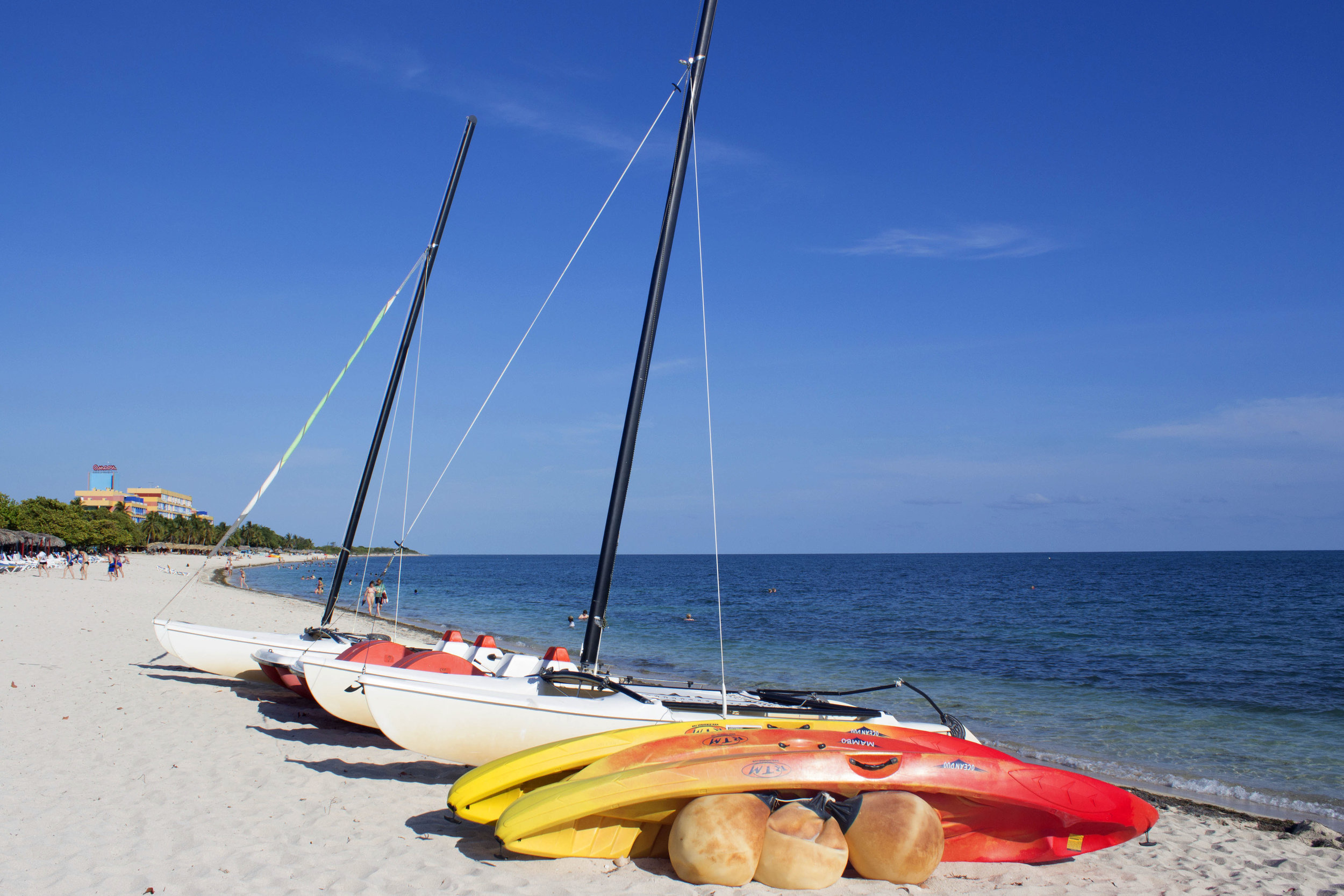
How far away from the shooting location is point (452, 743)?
6.86 m

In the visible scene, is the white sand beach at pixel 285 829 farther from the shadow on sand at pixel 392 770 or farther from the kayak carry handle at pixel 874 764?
the kayak carry handle at pixel 874 764

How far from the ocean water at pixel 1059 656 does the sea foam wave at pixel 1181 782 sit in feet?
0.10

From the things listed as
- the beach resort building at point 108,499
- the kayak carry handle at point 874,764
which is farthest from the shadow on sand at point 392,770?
the beach resort building at point 108,499

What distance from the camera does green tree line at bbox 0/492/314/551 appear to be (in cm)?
5944

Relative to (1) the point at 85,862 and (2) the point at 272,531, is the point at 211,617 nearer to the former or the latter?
(1) the point at 85,862

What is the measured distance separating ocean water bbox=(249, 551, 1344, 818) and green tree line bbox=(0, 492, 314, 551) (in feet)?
64.2

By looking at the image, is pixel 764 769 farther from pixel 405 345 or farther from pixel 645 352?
pixel 405 345

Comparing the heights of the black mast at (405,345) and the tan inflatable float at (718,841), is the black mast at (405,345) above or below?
above

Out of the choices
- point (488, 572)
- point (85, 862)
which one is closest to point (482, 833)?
point (85, 862)

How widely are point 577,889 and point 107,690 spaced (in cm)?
854

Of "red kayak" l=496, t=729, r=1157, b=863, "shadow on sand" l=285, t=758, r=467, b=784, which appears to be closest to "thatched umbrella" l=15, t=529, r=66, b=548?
"shadow on sand" l=285, t=758, r=467, b=784

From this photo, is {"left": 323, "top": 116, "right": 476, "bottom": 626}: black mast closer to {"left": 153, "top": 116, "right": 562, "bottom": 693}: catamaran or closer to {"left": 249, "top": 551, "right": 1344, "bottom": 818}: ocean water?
{"left": 153, "top": 116, "right": 562, "bottom": 693}: catamaran

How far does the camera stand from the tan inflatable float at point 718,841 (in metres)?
5.03

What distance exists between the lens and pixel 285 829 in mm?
5645
